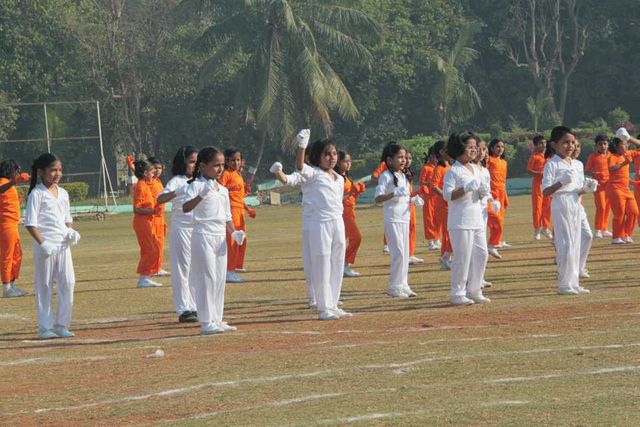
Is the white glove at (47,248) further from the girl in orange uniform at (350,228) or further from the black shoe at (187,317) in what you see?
the girl in orange uniform at (350,228)

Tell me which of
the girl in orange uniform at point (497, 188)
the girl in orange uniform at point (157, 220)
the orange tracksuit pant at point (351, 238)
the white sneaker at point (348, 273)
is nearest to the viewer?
the white sneaker at point (348, 273)

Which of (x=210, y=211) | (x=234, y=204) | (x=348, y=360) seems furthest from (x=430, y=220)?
(x=348, y=360)

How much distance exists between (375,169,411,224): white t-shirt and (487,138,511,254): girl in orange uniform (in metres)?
5.38

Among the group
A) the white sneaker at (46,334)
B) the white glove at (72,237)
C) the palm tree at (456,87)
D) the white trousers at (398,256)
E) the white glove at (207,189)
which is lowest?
the white sneaker at (46,334)

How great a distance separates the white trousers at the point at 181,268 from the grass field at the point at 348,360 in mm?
319

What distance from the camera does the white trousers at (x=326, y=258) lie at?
1376 cm

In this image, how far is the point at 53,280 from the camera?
13.8 metres

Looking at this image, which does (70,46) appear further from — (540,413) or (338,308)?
(540,413)

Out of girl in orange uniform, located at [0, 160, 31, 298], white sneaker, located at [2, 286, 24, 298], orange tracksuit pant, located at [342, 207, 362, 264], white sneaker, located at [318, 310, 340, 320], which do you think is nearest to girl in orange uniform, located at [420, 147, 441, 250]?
orange tracksuit pant, located at [342, 207, 362, 264]

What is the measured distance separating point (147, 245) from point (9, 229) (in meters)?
1.91

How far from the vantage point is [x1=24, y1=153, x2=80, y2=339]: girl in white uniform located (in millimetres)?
13617

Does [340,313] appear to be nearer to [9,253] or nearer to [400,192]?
[400,192]

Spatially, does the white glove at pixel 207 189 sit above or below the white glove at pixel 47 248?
above

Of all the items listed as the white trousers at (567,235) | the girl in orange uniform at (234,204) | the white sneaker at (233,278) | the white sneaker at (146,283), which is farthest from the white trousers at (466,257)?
the white sneaker at (146,283)
